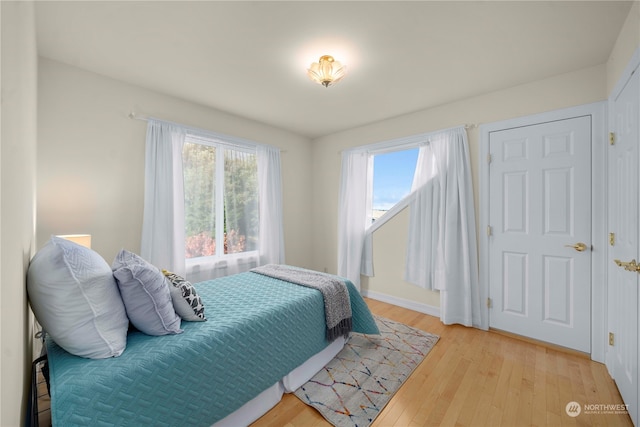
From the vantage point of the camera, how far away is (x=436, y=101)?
3.12 m

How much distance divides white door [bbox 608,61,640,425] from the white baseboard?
5.00 ft

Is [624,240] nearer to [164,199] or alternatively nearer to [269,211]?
[269,211]

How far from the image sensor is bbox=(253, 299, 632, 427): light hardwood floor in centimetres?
166

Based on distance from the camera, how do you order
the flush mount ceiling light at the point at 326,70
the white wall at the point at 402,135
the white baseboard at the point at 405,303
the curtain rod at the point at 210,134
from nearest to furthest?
1. the flush mount ceiling light at the point at 326,70
2. the white wall at the point at 402,135
3. the curtain rod at the point at 210,134
4. the white baseboard at the point at 405,303

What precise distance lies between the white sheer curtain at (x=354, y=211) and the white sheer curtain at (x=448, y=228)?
0.80 m

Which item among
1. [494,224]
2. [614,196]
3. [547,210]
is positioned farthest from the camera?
[494,224]

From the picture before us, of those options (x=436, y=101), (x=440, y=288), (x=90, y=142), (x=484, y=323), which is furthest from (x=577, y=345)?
(x=90, y=142)

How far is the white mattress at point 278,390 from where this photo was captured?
1.60 m

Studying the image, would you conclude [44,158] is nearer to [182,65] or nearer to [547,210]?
[182,65]

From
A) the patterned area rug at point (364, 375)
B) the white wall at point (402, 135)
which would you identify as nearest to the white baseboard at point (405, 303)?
the white wall at point (402, 135)

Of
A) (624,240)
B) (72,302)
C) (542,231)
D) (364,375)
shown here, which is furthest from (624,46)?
(72,302)

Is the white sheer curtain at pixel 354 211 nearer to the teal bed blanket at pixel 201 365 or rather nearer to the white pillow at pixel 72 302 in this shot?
the teal bed blanket at pixel 201 365

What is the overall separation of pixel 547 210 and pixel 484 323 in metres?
1.37

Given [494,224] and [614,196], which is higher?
[614,196]
